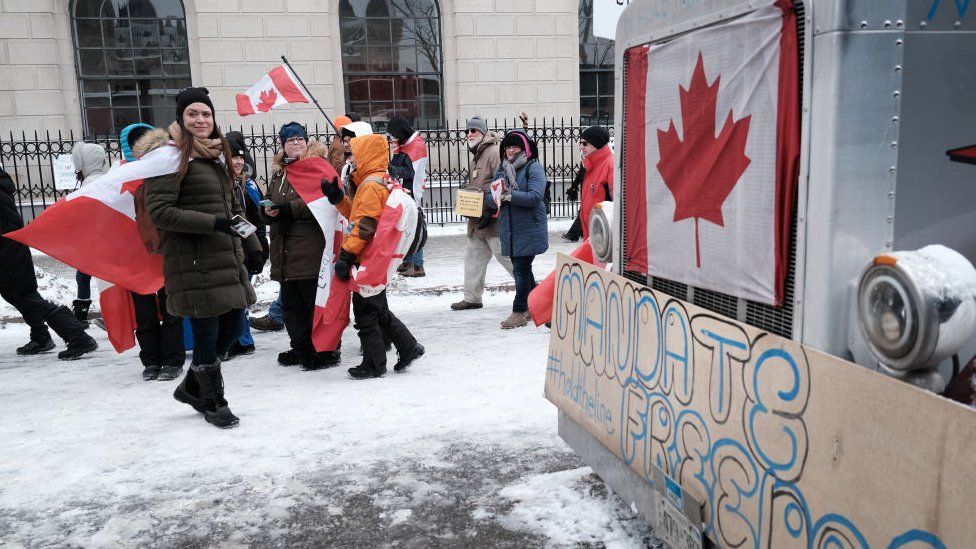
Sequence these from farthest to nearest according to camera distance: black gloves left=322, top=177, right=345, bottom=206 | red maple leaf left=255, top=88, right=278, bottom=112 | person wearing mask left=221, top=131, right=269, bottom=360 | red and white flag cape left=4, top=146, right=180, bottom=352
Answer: red maple leaf left=255, top=88, right=278, bottom=112, person wearing mask left=221, top=131, right=269, bottom=360, black gloves left=322, top=177, right=345, bottom=206, red and white flag cape left=4, top=146, right=180, bottom=352

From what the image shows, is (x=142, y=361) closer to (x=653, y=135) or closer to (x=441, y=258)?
(x=653, y=135)

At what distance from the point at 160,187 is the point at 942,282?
13.5 feet

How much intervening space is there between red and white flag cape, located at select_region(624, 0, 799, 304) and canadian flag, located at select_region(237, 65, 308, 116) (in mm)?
6110

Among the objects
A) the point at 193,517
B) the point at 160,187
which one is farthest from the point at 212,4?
the point at 193,517

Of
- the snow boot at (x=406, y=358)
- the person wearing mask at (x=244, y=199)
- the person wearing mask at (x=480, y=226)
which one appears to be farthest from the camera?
the person wearing mask at (x=480, y=226)

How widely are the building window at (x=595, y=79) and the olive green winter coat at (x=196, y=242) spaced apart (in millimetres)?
15600

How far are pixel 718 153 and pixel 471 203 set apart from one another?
5.43 metres

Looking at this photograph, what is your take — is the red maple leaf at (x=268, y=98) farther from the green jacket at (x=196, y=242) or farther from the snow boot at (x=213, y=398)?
the snow boot at (x=213, y=398)

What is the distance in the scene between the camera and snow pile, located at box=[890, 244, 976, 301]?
1714mm

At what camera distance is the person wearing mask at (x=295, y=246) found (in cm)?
612

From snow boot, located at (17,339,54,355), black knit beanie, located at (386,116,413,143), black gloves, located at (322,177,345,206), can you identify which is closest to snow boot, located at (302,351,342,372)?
black gloves, located at (322,177,345,206)

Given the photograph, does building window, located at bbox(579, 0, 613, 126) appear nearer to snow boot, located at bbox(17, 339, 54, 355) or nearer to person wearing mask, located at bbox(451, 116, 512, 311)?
person wearing mask, located at bbox(451, 116, 512, 311)

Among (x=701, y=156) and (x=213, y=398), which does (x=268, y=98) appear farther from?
(x=701, y=156)

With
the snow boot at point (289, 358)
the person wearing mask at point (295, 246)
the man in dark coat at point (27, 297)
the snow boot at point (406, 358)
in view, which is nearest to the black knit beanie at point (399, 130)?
the person wearing mask at point (295, 246)
